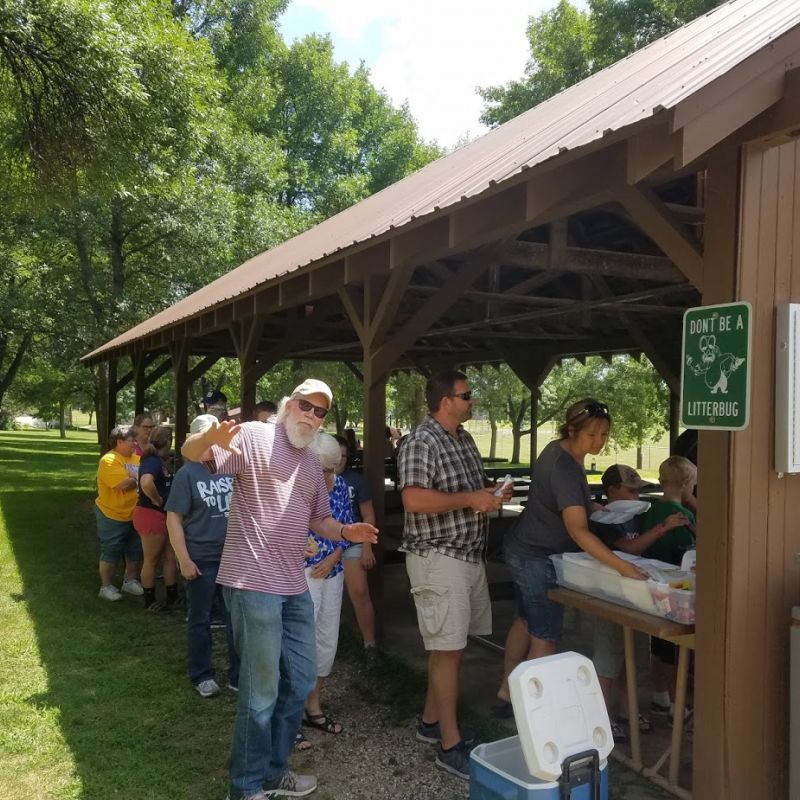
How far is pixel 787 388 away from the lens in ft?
8.49

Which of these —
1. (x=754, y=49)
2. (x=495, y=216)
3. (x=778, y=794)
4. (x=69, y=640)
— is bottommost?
(x=69, y=640)

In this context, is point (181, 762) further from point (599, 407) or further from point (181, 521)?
point (599, 407)

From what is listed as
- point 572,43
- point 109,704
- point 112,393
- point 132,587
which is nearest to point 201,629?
point 109,704

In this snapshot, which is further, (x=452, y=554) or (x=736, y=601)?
(x=452, y=554)

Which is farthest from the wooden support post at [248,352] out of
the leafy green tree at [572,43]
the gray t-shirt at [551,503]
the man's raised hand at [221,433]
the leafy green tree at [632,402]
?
the leafy green tree at [632,402]

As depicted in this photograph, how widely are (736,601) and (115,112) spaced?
466 inches

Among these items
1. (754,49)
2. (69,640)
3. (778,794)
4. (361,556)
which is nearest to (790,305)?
(754,49)

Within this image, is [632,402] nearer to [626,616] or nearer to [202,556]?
[202,556]

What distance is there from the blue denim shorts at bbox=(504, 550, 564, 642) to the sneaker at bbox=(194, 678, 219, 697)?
2029 millimetres

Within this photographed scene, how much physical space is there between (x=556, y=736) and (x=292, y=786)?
4.96 feet

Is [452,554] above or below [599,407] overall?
below

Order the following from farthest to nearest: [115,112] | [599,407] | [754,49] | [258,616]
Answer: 1. [115,112]
2. [599,407]
3. [258,616]
4. [754,49]

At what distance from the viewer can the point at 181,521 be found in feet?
14.6

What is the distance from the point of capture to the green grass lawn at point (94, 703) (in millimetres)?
3551
